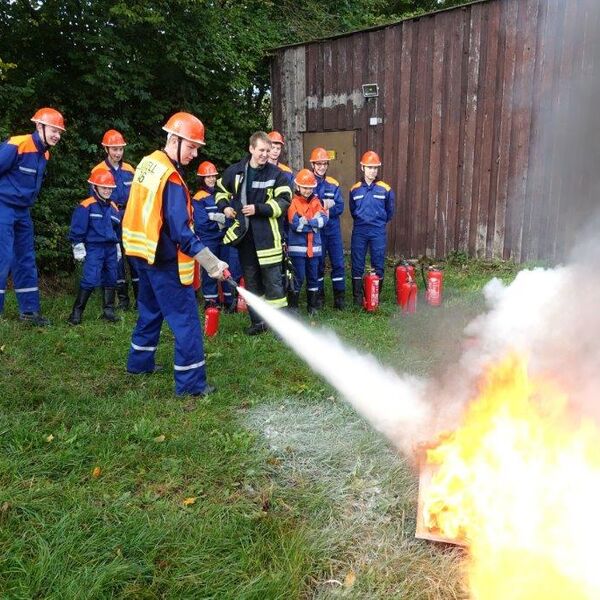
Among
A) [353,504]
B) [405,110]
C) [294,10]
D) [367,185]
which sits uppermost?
[294,10]

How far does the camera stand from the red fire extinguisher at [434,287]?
771cm

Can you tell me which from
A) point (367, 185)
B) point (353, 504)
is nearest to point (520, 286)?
point (353, 504)

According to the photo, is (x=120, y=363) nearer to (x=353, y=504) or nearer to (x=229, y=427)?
(x=229, y=427)

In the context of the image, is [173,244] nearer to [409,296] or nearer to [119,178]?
[119,178]

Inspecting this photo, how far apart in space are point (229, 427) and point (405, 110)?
861cm

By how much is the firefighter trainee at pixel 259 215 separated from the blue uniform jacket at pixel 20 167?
7.02ft

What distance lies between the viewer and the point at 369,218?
802cm

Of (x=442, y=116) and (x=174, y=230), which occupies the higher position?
(x=442, y=116)

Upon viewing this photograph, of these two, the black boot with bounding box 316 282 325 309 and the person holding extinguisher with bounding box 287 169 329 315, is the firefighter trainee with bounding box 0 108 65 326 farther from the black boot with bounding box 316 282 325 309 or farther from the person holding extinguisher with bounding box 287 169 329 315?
the black boot with bounding box 316 282 325 309

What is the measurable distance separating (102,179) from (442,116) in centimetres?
655

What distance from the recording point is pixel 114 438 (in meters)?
3.97

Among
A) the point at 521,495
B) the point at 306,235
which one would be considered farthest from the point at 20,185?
the point at 521,495

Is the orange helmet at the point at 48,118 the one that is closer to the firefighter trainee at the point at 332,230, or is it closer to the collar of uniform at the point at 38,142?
the collar of uniform at the point at 38,142

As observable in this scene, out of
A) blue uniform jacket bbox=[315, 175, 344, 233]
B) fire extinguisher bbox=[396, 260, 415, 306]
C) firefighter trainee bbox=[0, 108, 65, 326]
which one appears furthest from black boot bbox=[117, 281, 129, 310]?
fire extinguisher bbox=[396, 260, 415, 306]
